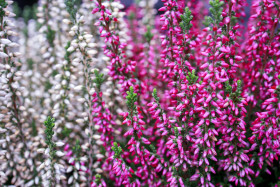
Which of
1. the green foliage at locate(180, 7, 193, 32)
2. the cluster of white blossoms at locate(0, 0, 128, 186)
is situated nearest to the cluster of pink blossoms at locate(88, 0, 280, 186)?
the green foliage at locate(180, 7, 193, 32)

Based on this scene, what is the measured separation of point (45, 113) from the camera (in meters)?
2.43

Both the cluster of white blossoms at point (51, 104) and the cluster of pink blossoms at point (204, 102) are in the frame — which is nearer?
the cluster of pink blossoms at point (204, 102)

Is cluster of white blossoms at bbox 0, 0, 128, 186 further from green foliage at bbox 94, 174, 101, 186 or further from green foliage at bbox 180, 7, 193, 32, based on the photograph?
green foliage at bbox 180, 7, 193, 32

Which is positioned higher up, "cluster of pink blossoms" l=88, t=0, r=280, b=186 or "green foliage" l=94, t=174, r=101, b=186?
"cluster of pink blossoms" l=88, t=0, r=280, b=186

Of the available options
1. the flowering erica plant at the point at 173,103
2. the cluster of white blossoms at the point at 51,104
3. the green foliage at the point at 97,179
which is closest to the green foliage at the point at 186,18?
the flowering erica plant at the point at 173,103

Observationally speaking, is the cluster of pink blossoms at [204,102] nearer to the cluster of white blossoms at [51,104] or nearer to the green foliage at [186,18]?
the green foliage at [186,18]

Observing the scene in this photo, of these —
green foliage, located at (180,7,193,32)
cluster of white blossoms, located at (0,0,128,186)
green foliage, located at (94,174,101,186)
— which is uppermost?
green foliage, located at (180,7,193,32)

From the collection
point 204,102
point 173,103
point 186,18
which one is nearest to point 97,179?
point 173,103

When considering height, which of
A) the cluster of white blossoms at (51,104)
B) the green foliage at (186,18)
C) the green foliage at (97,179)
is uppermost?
the green foliage at (186,18)

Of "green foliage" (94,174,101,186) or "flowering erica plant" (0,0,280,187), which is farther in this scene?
"green foliage" (94,174,101,186)

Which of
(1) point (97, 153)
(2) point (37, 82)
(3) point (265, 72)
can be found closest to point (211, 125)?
(3) point (265, 72)

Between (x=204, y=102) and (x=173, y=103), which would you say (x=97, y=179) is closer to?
(x=173, y=103)

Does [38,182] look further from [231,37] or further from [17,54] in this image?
[231,37]

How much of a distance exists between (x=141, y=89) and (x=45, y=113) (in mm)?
882
